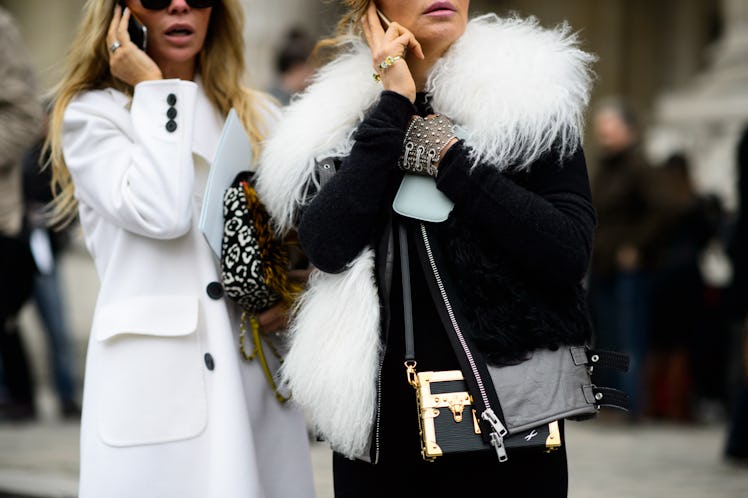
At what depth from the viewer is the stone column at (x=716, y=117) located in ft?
33.0

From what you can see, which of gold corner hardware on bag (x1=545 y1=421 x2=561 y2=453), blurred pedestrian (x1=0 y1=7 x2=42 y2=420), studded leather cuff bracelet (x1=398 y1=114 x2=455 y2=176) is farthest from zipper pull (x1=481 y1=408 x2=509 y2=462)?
blurred pedestrian (x1=0 y1=7 x2=42 y2=420)

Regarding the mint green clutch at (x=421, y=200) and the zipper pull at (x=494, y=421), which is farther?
the mint green clutch at (x=421, y=200)

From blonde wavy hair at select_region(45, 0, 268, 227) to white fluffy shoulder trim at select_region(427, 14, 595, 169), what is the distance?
2.75 feet

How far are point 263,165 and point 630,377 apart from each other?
18.0 feet

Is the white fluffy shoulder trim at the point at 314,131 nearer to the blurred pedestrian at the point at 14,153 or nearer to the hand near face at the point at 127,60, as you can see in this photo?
the hand near face at the point at 127,60

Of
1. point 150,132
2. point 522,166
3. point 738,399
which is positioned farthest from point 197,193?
point 738,399

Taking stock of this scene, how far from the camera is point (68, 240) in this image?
26.6ft

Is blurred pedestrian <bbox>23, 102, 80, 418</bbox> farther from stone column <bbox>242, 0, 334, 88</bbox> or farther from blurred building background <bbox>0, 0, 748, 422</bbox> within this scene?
stone column <bbox>242, 0, 334, 88</bbox>

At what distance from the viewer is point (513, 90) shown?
8.38 feet

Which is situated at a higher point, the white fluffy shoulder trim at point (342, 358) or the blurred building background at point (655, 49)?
the white fluffy shoulder trim at point (342, 358)

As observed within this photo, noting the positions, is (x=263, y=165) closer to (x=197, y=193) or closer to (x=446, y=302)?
(x=197, y=193)

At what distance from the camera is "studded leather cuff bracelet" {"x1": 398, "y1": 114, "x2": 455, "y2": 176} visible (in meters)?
2.48

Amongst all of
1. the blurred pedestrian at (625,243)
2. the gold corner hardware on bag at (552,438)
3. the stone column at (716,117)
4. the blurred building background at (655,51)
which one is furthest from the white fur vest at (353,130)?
the stone column at (716,117)

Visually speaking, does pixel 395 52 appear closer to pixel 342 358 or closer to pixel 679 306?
pixel 342 358
